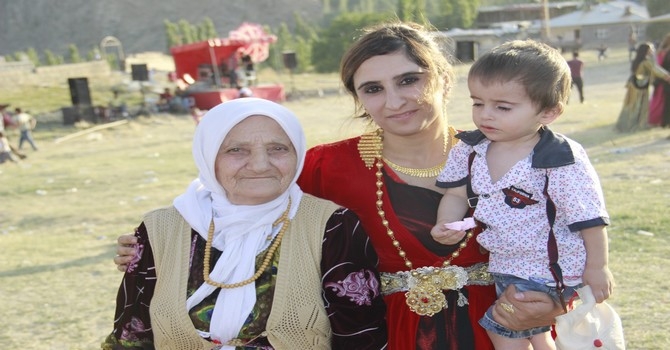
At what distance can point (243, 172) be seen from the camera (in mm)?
2209

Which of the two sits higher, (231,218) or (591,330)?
(231,218)

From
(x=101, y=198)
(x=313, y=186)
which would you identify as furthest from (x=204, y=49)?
(x=313, y=186)

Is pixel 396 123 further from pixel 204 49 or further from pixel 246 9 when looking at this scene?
pixel 246 9

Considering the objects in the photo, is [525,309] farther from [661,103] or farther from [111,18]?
[111,18]

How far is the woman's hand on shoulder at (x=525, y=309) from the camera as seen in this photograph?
7.03 ft

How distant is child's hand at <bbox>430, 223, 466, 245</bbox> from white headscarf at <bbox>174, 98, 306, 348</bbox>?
48 centimetres

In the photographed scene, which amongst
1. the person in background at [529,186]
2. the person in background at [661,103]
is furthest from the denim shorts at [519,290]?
the person in background at [661,103]

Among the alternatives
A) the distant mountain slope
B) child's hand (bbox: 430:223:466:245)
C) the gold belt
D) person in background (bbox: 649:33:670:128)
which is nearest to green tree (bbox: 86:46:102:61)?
person in background (bbox: 649:33:670:128)

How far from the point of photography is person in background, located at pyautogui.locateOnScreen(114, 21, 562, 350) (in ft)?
7.85

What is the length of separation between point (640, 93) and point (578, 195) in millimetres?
10920

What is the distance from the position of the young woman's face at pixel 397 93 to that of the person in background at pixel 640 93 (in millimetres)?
10391

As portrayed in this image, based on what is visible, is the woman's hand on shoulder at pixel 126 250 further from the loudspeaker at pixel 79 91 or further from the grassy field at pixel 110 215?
the loudspeaker at pixel 79 91

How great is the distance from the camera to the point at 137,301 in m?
2.30

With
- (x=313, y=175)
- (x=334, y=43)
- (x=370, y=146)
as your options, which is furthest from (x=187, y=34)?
(x=370, y=146)
